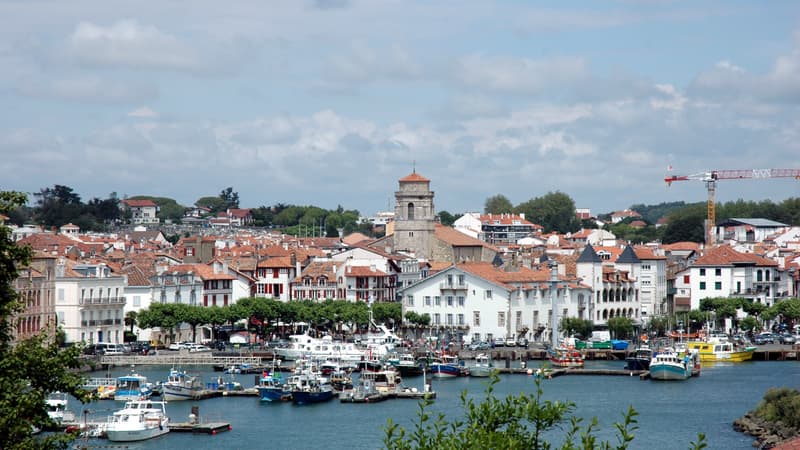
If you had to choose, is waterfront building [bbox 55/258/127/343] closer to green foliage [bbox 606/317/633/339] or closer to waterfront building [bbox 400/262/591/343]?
waterfront building [bbox 400/262/591/343]

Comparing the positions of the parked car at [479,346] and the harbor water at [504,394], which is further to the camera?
the parked car at [479,346]

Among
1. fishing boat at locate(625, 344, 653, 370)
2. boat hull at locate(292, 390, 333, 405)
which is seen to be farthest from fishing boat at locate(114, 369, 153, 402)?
fishing boat at locate(625, 344, 653, 370)

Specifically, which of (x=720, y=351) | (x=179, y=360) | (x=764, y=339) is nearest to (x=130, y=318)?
(x=179, y=360)

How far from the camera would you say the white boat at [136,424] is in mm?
43312

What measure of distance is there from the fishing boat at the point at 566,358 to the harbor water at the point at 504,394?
3270 millimetres

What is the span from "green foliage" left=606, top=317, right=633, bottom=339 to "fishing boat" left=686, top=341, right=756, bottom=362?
7.87 meters

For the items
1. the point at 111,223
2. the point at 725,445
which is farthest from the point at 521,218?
the point at 725,445

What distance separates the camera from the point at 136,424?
143ft

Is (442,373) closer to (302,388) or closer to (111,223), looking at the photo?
(302,388)

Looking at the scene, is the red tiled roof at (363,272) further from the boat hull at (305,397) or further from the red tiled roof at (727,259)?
the boat hull at (305,397)

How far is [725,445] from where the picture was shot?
42094 mm

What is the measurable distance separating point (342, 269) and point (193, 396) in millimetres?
28849

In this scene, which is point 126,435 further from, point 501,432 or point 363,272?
point 363,272

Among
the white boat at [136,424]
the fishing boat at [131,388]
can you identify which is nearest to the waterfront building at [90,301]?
the fishing boat at [131,388]
